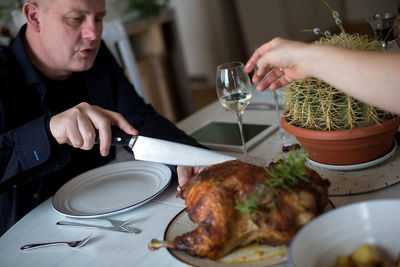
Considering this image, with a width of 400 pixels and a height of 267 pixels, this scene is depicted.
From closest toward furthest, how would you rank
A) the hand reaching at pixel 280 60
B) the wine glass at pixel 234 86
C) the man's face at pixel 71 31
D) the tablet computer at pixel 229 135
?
the hand reaching at pixel 280 60 → the wine glass at pixel 234 86 → the tablet computer at pixel 229 135 → the man's face at pixel 71 31

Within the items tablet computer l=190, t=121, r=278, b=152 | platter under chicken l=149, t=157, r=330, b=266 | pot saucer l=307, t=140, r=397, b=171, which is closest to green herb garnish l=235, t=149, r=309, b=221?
platter under chicken l=149, t=157, r=330, b=266

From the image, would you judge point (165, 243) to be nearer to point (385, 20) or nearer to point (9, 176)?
point (9, 176)

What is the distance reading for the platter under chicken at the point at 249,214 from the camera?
0.66m

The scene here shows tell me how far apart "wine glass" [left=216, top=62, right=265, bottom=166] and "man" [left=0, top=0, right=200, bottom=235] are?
0.70 feet

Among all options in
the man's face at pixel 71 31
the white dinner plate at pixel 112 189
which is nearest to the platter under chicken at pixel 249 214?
the white dinner plate at pixel 112 189

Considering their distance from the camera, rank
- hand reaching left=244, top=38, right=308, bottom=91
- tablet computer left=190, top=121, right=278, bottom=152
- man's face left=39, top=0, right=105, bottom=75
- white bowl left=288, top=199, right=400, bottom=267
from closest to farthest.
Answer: white bowl left=288, top=199, right=400, bottom=267, hand reaching left=244, top=38, right=308, bottom=91, tablet computer left=190, top=121, right=278, bottom=152, man's face left=39, top=0, right=105, bottom=75

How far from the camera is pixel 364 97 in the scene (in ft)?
2.37

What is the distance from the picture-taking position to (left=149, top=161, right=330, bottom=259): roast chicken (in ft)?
2.17

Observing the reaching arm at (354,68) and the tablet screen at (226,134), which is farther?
the tablet screen at (226,134)

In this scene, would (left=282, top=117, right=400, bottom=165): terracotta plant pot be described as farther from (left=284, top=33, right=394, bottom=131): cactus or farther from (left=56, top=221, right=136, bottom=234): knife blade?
(left=56, top=221, right=136, bottom=234): knife blade

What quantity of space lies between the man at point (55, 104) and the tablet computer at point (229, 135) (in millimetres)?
85

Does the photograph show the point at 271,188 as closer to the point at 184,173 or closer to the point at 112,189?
the point at 184,173

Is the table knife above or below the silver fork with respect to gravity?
above

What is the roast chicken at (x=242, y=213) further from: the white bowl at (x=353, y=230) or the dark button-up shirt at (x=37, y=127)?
the dark button-up shirt at (x=37, y=127)
